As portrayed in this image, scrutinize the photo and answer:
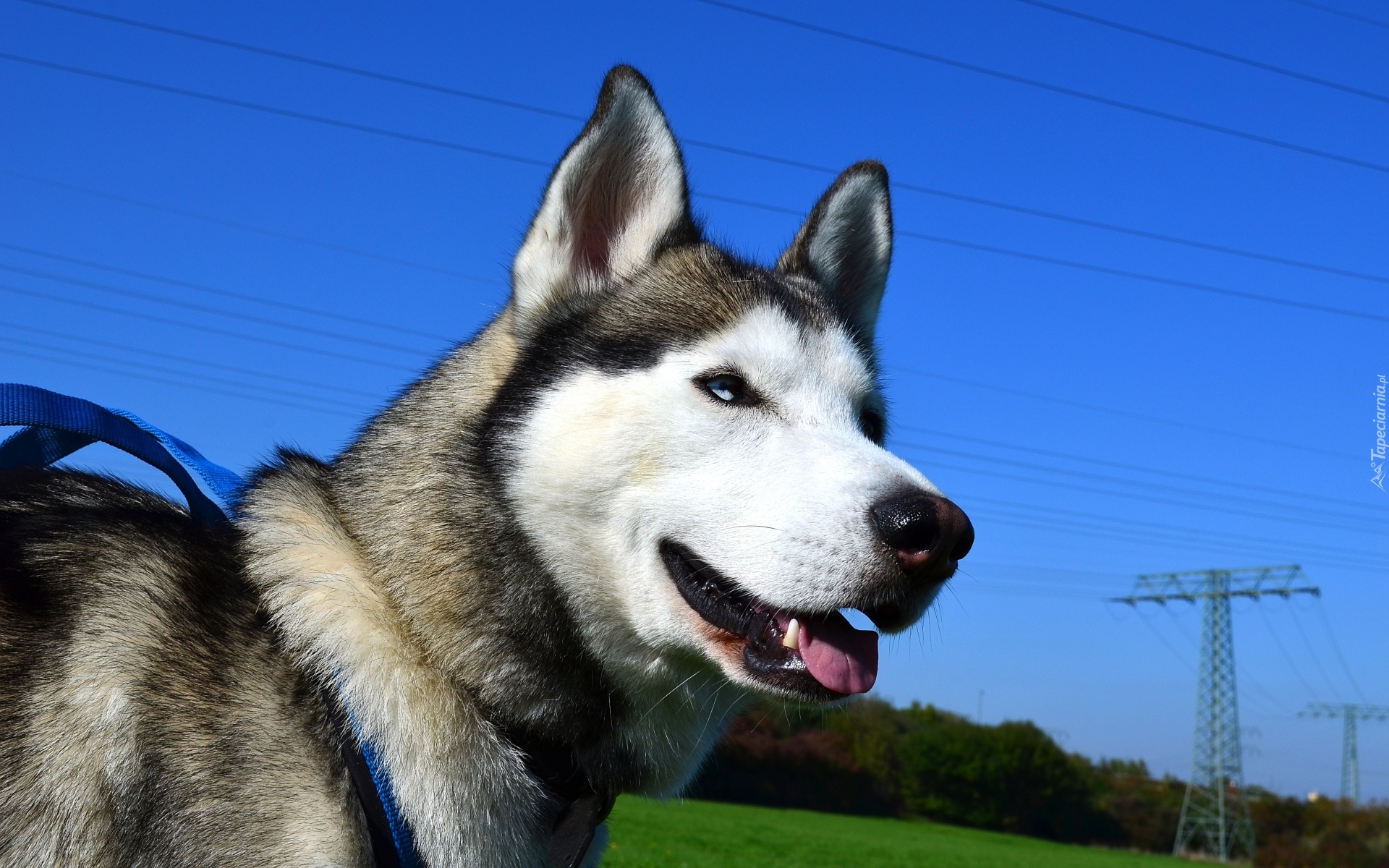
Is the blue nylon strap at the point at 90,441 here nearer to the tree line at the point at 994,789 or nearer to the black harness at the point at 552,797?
the black harness at the point at 552,797

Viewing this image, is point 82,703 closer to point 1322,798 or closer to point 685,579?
point 685,579

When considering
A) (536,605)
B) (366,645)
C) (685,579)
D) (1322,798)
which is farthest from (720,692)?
(1322,798)

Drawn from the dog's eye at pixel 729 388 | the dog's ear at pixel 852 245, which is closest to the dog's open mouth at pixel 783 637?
the dog's eye at pixel 729 388

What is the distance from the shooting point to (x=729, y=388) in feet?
10.2

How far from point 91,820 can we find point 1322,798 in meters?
72.0

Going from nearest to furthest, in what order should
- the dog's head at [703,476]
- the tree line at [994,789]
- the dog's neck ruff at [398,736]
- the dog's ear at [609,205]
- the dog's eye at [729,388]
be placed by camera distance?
the dog's neck ruff at [398,736]
the dog's head at [703,476]
the dog's eye at [729,388]
the dog's ear at [609,205]
the tree line at [994,789]

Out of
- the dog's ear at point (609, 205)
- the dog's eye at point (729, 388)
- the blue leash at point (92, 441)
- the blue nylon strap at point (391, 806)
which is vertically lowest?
the blue nylon strap at point (391, 806)

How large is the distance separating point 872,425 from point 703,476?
3.20 ft

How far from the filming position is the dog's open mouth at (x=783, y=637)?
9.38 ft

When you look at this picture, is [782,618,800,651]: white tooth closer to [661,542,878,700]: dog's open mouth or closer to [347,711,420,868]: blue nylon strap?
[661,542,878,700]: dog's open mouth

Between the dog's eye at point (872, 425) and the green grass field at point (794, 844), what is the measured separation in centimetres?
413

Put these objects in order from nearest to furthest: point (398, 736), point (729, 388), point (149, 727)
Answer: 1. point (149, 727)
2. point (398, 736)
3. point (729, 388)

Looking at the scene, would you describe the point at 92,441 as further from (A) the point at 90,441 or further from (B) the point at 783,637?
(B) the point at 783,637

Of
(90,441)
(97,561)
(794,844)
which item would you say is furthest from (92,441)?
(794,844)
